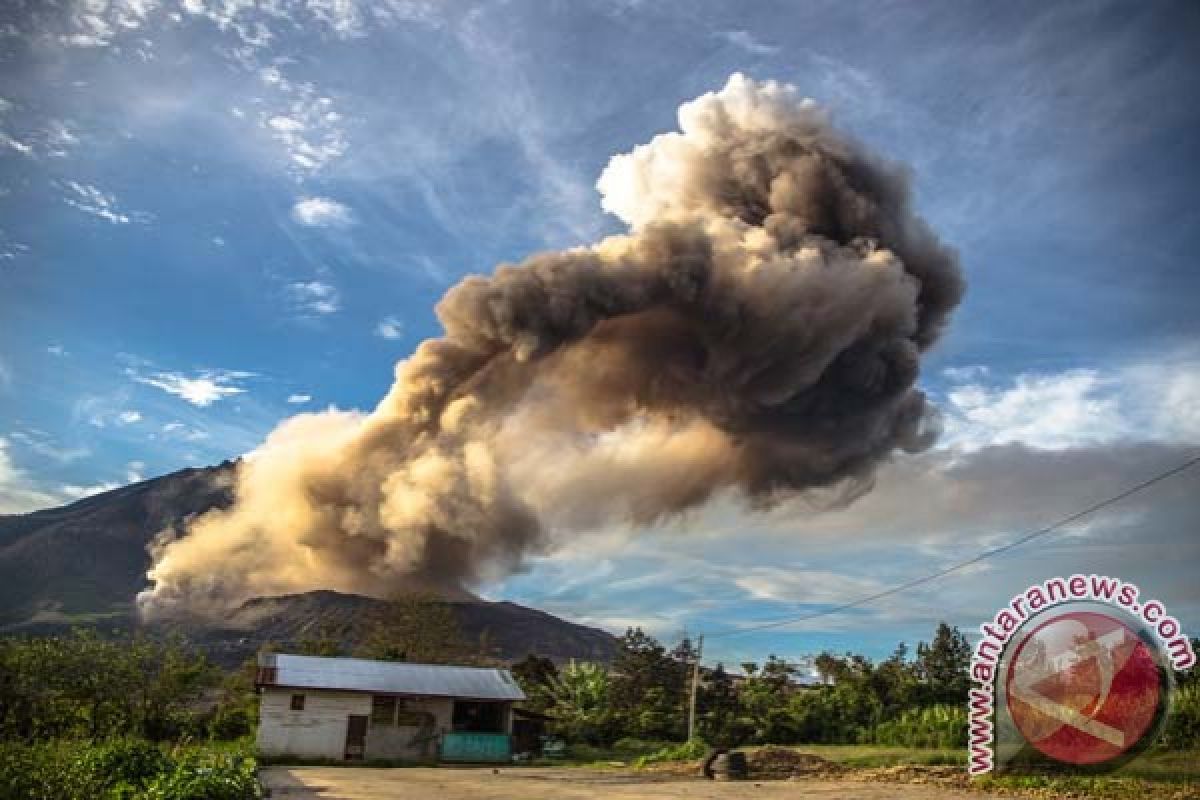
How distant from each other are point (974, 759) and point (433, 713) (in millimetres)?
18850

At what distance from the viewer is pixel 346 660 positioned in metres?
34.3

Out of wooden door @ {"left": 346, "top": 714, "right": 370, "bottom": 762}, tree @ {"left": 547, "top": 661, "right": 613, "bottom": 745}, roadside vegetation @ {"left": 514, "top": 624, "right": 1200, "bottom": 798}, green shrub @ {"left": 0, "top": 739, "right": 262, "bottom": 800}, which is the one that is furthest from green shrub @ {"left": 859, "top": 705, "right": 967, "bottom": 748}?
green shrub @ {"left": 0, "top": 739, "right": 262, "bottom": 800}

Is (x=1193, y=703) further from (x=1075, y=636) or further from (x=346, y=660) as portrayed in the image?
(x=346, y=660)

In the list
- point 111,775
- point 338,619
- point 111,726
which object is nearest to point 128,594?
point 338,619

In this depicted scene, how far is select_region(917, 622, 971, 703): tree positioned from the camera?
39844mm

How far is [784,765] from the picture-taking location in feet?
82.9

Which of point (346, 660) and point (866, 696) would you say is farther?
point (866, 696)

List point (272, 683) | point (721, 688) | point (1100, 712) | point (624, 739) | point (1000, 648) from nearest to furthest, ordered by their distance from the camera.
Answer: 1. point (1000, 648)
2. point (1100, 712)
3. point (272, 683)
4. point (624, 739)
5. point (721, 688)

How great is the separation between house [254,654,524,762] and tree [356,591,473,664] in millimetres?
14291

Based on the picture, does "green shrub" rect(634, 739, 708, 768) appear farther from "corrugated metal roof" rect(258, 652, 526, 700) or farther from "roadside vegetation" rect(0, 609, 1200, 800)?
"corrugated metal roof" rect(258, 652, 526, 700)

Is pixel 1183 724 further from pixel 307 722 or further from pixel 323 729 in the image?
pixel 307 722

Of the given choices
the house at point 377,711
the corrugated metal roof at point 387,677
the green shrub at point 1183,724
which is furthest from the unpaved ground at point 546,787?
the green shrub at point 1183,724

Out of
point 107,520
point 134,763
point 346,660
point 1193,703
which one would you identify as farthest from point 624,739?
point 107,520

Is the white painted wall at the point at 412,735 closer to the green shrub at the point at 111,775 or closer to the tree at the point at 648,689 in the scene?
the tree at the point at 648,689
